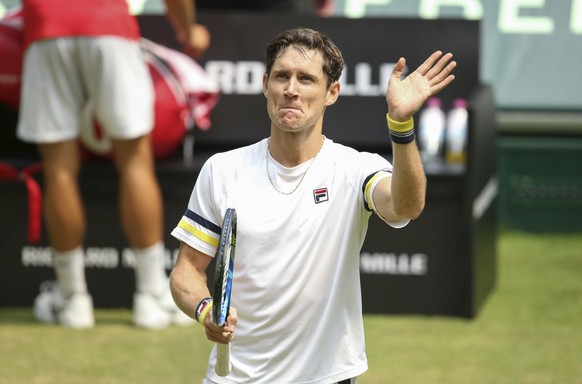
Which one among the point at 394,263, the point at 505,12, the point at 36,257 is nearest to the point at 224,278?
the point at 394,263

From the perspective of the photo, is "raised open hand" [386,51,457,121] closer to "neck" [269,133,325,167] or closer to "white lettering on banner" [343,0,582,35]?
"neck" [269,133,325,167]

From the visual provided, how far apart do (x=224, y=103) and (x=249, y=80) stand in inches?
8.0

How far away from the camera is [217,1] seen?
8.73m

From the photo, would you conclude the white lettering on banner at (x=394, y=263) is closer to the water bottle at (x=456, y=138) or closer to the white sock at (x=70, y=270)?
the water bottle at (x=456, y=138)

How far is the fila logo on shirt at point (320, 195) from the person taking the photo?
3533 millimetres

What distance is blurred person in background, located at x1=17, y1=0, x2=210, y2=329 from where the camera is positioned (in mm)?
6410

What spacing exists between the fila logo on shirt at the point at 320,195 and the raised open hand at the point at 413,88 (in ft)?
1.17

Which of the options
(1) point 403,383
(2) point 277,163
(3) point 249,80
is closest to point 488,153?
(3) point 249,80

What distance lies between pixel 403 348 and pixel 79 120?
204cm

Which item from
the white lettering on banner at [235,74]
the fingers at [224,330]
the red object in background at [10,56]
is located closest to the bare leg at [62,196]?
the red object in background at [10,56]

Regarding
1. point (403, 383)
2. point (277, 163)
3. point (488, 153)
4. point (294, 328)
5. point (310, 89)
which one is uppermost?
point (310, 89)

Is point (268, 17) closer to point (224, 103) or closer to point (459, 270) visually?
point (224, 103)

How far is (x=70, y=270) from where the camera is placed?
665cm

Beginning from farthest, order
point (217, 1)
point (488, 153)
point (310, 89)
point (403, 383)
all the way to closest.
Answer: point (217, 1)
point (488, 153)
point (403, 383)
point (310, 89)
